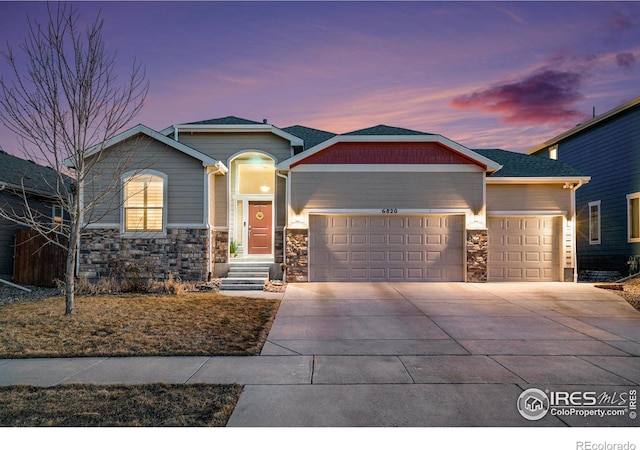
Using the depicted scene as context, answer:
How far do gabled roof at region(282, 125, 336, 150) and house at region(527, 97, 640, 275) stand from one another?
11681 mm

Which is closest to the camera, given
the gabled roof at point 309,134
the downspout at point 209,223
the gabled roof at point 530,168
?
the downspout at point 209,223

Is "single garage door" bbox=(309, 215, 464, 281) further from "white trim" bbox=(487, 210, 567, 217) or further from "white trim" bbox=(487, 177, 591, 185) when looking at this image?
"white trim" bbox=(487, 177, 591, 185)

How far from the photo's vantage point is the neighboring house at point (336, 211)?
42.0 feet

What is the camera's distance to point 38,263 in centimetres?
1227

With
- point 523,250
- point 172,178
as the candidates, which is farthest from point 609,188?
point 172,178

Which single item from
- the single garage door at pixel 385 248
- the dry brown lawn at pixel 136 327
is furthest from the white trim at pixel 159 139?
the dry brown lawn at pixel 136 327

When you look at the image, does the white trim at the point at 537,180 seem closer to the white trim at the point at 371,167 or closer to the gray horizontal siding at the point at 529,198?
the gray horizontal siding at the point at 529,198

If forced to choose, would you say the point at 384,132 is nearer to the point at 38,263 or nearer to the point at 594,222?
the point at 594,222

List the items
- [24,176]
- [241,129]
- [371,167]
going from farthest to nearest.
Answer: [241,129]
[371,167]
[24,176]

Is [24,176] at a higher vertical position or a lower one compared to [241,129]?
lower

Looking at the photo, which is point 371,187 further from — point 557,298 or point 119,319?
point 119,319

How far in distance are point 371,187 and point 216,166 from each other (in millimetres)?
5417

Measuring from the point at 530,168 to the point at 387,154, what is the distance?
229 inches

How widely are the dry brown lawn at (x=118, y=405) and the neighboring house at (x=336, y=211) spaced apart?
8.57 m
